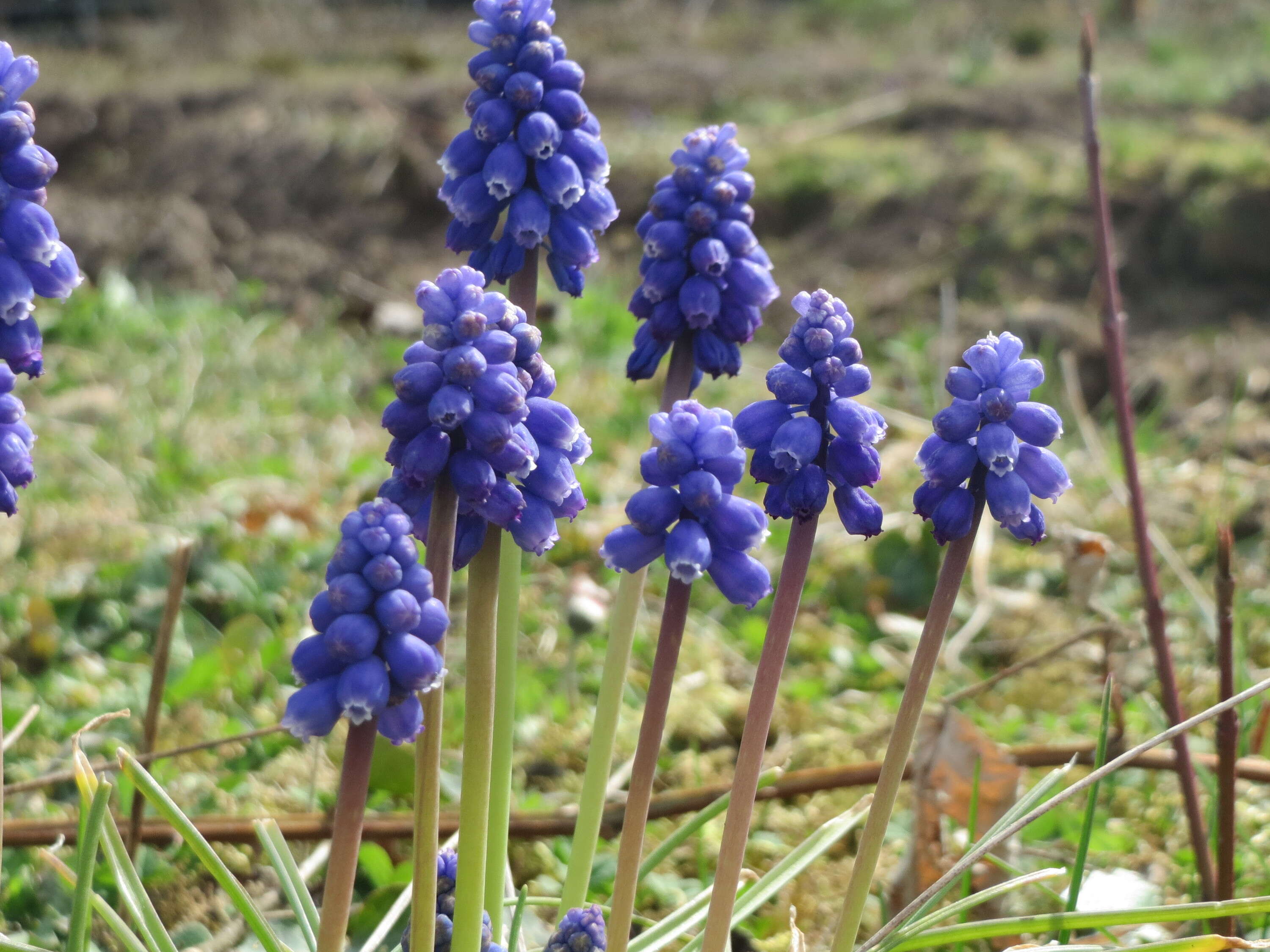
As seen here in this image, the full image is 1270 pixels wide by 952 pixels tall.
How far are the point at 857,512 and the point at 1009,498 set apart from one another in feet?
0.68

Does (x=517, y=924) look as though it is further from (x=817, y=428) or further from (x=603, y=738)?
(x=817, y=428)

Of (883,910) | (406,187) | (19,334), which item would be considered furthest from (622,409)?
(406,187)

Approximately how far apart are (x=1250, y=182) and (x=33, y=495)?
695cm

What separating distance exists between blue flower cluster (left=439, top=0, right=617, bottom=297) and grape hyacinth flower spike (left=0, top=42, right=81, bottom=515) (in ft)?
2.02

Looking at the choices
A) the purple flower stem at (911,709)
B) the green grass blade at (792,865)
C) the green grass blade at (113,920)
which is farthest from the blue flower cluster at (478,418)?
the green grass blade at (792,865)

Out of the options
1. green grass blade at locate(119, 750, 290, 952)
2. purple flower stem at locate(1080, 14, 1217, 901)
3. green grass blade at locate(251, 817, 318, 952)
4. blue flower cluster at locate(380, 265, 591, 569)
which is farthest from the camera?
purple flower stem at locate(1080, 14, 1217, 901)

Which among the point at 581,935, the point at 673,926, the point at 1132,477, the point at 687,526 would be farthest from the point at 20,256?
the point at 1132,477

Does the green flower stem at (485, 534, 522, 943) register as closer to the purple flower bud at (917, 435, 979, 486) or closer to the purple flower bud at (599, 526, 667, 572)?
the purple flower bud at (599, 526, 667, 572)

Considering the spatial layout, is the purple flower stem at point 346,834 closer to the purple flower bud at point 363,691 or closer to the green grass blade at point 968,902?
the purple flower bud at point 363,691

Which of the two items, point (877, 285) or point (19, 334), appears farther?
point (877, 285)

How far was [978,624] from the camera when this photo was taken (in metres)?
4.14

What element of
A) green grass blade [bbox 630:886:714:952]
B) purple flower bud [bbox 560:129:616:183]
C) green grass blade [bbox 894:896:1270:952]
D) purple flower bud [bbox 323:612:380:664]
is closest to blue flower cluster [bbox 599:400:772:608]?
purple flower bud [bbox 323:612:380:664]

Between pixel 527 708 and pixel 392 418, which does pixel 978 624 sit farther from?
pixel 392 418

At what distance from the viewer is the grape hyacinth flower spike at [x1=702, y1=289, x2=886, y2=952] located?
170cm
